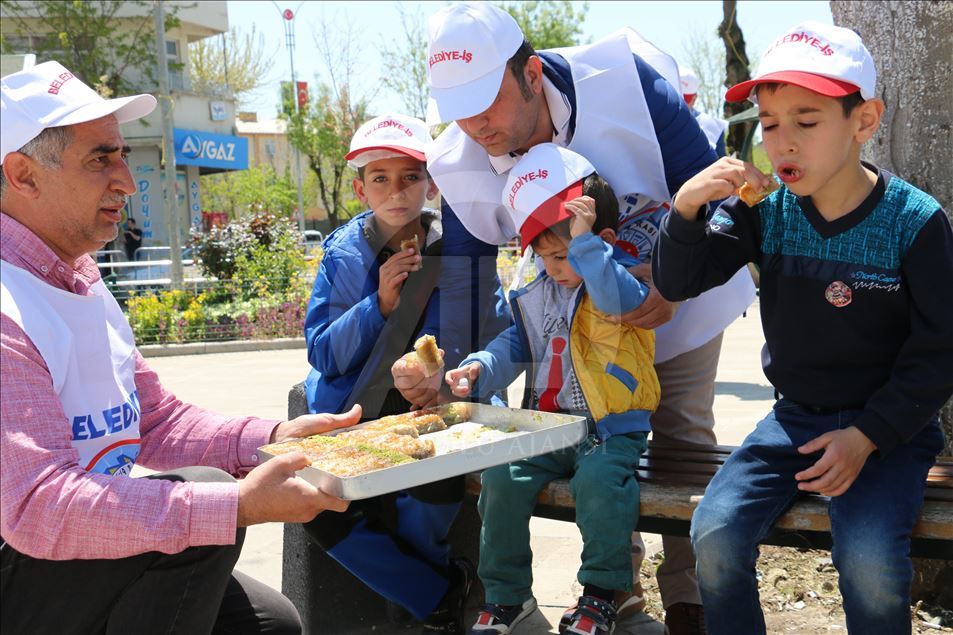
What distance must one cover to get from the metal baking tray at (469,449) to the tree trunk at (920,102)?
5.26 ft

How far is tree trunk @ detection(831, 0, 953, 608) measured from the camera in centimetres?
339

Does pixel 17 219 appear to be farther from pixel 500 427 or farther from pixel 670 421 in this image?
pixel 670 421

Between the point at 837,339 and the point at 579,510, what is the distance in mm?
866

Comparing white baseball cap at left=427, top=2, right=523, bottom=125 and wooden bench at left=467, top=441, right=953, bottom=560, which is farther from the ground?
white baseball cap at left=427, top=2, right=523, bottom=125

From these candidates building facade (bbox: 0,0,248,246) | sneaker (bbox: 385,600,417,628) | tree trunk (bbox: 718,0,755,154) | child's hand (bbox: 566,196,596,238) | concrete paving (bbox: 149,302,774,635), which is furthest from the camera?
building facade (bbox: 0,0,248,246)

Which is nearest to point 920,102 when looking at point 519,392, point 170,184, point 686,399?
point 686,399

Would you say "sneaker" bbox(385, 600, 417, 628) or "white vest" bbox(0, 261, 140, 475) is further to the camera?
"sneaker" bbox(385, 600, 417, 628)

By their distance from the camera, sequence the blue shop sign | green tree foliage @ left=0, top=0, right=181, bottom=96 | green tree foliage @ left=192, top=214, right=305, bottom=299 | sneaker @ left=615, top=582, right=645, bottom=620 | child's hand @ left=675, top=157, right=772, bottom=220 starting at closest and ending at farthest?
child's hand @ left=675, top=157, right=772, bottom=220 → sneaker @ left=615, top=582, right=645, bottom=620 → green tree foliage @ left=192, top=214, right=305, bottom=299 → green tree foliage @ left=0, top=0, right=181, bottom=96 → the blue shop sign

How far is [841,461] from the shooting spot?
235cm

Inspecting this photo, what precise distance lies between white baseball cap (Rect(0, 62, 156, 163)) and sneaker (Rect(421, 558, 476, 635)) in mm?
1931

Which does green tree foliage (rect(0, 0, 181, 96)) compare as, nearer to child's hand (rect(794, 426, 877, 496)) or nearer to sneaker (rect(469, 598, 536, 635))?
sneaker (rect(469, 598, 536, 635))

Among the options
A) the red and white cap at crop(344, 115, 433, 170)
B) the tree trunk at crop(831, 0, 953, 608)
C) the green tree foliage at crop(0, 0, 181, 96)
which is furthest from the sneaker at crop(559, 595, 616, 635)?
the green tree foliage at crop(0, 0, 181, 96)

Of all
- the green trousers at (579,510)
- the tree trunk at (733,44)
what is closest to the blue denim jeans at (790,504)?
the green trousers at (579,510)

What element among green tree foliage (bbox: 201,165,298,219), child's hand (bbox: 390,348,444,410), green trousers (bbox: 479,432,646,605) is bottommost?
green trousers (bbox: 479,432,646,605)
